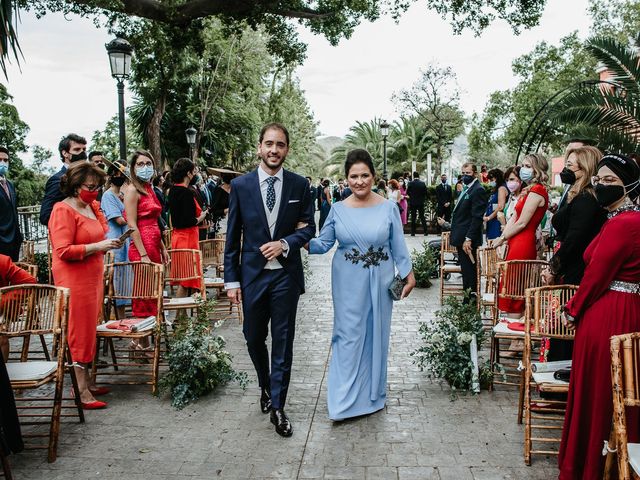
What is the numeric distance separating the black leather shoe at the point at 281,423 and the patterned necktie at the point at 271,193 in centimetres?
158

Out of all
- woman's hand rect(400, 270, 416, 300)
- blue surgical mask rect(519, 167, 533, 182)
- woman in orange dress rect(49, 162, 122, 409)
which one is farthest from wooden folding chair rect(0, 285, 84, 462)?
blue surgical mask rect(519, 167, 533, 182)

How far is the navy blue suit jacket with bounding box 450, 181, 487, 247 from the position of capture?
834cm

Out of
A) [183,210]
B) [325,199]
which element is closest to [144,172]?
[183,210]

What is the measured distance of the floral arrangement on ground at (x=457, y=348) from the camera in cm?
544

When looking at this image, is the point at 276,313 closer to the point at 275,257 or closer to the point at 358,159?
the point at 275,257

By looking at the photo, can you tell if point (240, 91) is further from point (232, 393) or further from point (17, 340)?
point (232, 393)

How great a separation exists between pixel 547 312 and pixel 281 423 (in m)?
2.16

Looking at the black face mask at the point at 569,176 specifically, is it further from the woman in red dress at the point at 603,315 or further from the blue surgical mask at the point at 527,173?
the blue surgical mask at the point at 527,173

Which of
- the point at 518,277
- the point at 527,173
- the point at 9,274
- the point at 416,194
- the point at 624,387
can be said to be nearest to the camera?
the point at 624,387

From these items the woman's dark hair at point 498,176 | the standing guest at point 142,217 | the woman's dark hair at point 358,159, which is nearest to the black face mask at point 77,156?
the standing guest at point 142,217

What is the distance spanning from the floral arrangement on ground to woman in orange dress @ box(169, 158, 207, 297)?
3.37 meters

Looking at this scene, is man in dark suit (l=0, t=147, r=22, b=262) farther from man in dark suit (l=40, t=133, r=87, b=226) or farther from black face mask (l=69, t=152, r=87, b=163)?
black face mask (l=69, t=152, r=87, b=163)

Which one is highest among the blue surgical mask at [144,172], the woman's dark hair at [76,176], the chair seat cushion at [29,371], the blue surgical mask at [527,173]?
the blue surgical mask at [527,173]

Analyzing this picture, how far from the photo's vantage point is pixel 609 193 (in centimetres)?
356
